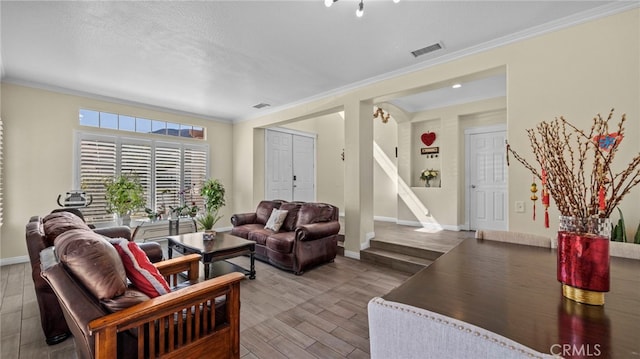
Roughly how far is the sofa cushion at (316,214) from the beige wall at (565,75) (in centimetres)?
229

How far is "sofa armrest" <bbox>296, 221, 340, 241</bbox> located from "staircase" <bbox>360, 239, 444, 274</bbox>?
0.61 metres

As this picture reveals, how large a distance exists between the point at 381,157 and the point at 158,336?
229 inches

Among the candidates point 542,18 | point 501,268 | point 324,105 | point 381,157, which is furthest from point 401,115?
point 501,268

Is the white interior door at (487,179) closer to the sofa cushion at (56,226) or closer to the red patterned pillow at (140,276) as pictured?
the red patterned pillow at (140,276)

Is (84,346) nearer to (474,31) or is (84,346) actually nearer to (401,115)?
(474,31)

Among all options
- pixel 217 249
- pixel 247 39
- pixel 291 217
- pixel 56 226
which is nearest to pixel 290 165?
pixel 291 217

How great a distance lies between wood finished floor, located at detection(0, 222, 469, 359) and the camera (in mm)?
2012

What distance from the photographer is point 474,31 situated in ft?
8.87

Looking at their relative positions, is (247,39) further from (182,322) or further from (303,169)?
(303,169)

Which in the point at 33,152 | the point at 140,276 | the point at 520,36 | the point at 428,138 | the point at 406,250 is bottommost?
the point at 406,250

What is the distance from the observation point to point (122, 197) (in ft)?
14.6

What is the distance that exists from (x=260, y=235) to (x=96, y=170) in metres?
3.16

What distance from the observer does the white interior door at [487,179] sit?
16.3 ft

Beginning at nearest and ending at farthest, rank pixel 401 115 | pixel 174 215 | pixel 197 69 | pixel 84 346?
pixel 84 346 → pixel 197 69 → pixel 174 215 → pixel 401 115
